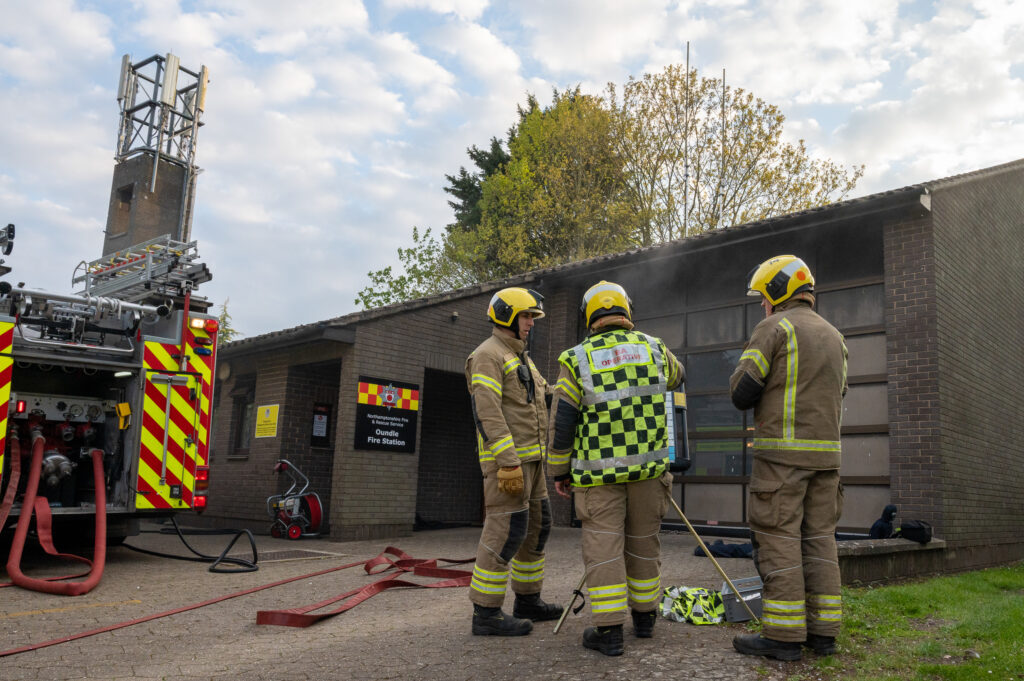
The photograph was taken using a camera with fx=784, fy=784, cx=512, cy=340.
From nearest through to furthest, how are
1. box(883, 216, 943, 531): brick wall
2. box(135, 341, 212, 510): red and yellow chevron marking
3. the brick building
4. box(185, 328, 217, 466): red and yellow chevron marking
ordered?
box(135, 341, 212, 510): red and yellow chevron marking
box(185, 328, 217, 466): red and yellow chevron marking
box(883, 216, 943, 531): brick wall
the brick building

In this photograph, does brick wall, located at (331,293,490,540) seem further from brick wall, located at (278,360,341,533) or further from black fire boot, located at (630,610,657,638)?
black fire boot, located at (630,610,657,638)

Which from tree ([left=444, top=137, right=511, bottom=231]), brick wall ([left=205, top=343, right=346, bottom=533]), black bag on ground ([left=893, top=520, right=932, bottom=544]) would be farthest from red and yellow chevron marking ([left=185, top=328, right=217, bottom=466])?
tree ([left=444, top=137, right=511, bottom=231])

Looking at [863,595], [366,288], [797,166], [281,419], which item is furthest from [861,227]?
[366,288]

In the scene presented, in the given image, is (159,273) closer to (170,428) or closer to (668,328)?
(170,428)

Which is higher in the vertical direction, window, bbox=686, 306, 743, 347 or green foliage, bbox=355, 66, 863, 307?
green foliage, bbox=355, 66, 863, 307

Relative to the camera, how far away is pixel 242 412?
43.1 feet

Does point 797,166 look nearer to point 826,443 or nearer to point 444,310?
point 444,310

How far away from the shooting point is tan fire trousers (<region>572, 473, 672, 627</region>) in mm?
3809

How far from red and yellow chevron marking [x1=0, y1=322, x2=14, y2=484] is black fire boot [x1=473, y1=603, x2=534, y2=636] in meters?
4.51

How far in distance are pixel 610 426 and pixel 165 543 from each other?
25.3 ft

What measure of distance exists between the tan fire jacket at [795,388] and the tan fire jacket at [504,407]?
1198 millimetres

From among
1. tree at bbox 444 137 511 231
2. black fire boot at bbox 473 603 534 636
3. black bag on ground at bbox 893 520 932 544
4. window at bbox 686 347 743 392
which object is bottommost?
black fire boot at bbox 473 603 534 636

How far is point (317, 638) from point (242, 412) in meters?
9.33

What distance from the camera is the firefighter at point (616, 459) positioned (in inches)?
154
